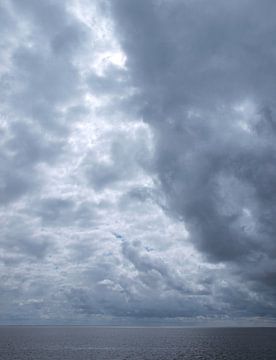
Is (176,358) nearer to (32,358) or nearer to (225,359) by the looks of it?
(225,359)

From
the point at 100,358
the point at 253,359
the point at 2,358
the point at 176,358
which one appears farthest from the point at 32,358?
the point at 253,359

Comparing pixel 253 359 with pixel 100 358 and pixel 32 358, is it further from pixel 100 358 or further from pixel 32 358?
pixel 32 358

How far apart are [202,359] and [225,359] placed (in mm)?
8001

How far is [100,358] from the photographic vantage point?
12419cm

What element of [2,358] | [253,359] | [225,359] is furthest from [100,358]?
[253,359]

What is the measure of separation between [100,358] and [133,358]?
38.6ft

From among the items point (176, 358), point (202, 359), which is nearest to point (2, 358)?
point (176, 358)

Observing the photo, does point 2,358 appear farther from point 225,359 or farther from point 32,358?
point 225,359

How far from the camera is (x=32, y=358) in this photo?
12194 centimetres

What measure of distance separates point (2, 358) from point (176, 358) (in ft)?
197

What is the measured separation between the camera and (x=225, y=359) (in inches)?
4710

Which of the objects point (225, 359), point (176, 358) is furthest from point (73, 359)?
point (225, 359)

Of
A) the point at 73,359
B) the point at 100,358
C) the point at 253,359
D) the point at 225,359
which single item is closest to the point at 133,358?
the point at 100,358

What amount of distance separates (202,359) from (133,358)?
23762mm
